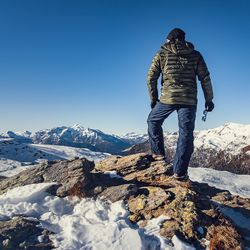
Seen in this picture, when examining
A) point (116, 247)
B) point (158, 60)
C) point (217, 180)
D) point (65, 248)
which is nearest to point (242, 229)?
point (116, 247)

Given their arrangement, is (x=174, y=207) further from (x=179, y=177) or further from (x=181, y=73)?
(x=181, y=73)

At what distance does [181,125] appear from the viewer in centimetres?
798

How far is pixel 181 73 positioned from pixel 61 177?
11.4 feet

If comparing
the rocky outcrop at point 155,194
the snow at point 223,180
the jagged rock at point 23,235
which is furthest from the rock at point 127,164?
the snow at point 223,180

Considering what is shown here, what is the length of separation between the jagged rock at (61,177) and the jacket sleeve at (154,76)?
2.24 m

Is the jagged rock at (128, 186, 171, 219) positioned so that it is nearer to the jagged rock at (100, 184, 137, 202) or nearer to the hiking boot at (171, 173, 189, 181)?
the jagged rock at (100, 184, 137, 202)

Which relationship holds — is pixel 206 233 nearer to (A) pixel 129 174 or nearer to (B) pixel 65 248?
(B) pixel 65 248

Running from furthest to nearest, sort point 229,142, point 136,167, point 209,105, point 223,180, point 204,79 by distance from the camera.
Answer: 1. point 229,142
2. point 223,180
3. point 136,167
4. point 209,105
5. point 204,79

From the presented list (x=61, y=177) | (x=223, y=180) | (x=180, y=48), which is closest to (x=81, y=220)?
(x=61, y=177)

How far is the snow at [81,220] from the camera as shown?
5.60 metres

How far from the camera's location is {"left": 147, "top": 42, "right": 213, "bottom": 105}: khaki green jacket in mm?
7980

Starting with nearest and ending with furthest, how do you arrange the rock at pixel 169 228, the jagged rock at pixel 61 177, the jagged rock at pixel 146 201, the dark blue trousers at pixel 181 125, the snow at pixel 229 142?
the rock at pixel 169 228, the jagged rock at pixel 146 201, the jagged rock at pixel 61 177, the dark blue trousers at pixel 181 125, the snow at pixel 229 142

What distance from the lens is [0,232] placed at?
579cm

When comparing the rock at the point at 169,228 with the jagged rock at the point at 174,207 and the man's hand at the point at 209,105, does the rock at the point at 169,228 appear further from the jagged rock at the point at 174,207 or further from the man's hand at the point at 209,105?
the man's hand at the point at 209,105
